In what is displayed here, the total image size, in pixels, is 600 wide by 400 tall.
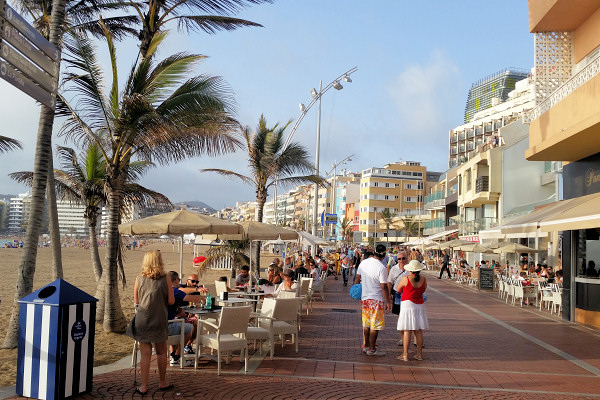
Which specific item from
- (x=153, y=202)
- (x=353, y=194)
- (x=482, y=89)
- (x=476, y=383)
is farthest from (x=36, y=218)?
(x=482, y=89)

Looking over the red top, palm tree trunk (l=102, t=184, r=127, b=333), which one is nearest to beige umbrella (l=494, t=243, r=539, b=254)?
the red top

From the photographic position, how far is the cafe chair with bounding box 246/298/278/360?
8.12m

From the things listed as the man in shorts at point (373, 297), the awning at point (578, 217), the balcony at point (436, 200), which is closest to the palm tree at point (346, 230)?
the balcony at point (436, 200)

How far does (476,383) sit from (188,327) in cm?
373

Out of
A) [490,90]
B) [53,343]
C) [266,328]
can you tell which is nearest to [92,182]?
[266,328]

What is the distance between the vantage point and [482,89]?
139 m

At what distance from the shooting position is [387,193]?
10119 centimetres

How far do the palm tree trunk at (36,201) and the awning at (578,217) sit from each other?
29.2 feet

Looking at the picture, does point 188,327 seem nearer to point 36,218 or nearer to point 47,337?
point 47,337

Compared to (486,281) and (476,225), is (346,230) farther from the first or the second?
(486,281)

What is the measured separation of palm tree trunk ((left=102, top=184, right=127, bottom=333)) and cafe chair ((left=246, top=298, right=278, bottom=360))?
271 centimetres

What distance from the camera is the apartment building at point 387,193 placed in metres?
101

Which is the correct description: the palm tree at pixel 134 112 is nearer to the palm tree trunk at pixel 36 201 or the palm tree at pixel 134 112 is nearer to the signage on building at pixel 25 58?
the palm tree trunk at pixel 36 201

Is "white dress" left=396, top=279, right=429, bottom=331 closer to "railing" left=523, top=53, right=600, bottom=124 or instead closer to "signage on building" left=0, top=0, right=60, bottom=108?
"signage on building" left=0, top=0, right=60, bottom=108
